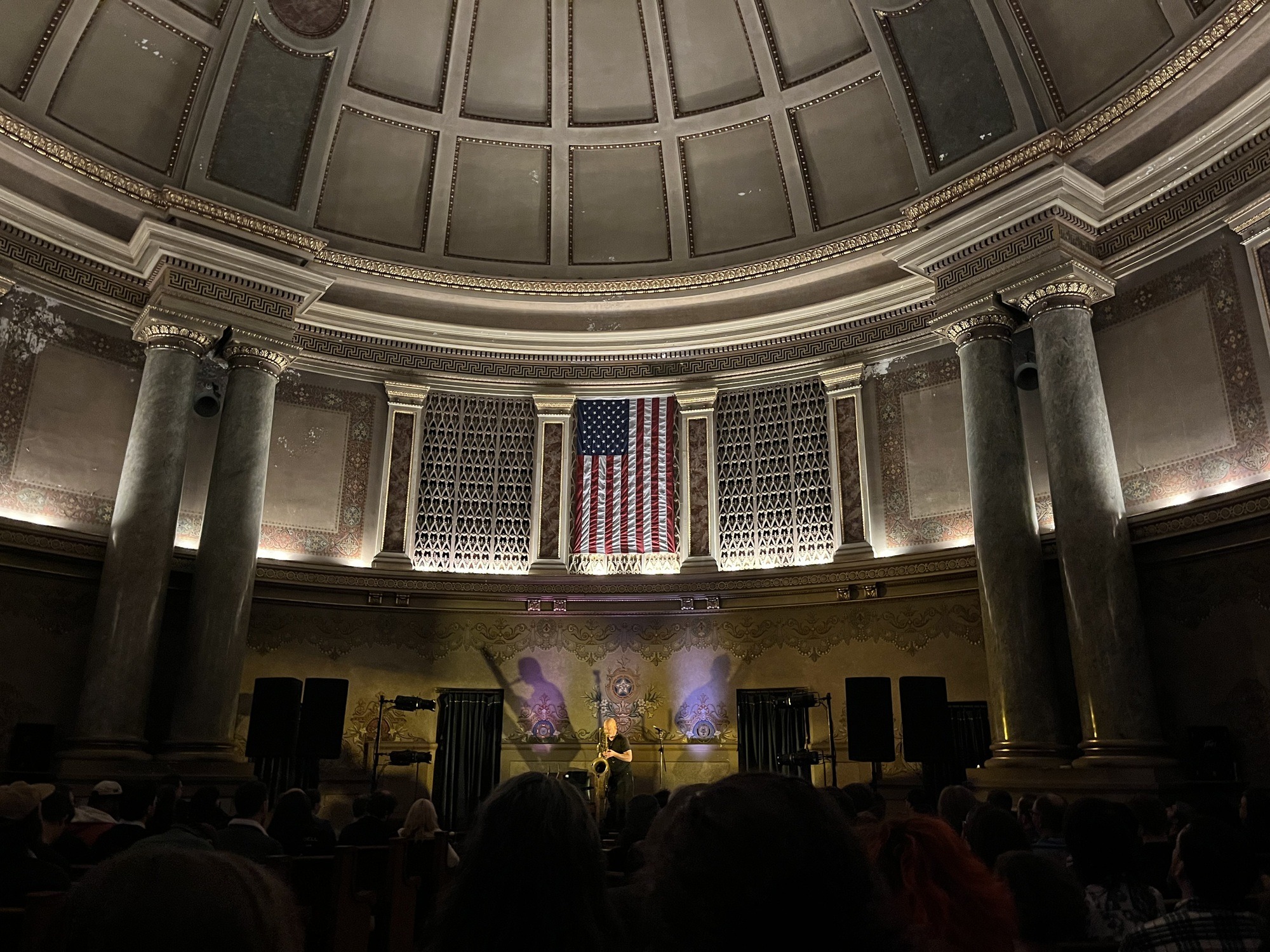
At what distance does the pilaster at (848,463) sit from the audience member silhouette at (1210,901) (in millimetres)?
10850

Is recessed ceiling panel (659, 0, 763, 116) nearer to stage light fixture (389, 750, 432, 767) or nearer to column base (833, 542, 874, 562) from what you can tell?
column base (833, 542, 874, 562)

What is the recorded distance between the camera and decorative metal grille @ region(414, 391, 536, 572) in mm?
15477

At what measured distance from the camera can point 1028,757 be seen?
10547mm

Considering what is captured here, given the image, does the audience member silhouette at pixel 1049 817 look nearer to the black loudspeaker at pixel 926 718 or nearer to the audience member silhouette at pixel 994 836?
the audience member silhouette at pixel 994 836

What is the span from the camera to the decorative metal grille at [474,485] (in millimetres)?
15477

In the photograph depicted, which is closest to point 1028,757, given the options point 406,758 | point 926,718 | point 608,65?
point 926,718

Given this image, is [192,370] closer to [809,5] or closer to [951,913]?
[809,5]

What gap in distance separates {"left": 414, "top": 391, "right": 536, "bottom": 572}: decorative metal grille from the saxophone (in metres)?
3.21

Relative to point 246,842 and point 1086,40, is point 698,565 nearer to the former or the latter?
point 1086,40

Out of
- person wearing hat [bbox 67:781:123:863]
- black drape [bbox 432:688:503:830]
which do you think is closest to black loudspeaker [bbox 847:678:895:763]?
black drape [bbox 432:688:503:830]

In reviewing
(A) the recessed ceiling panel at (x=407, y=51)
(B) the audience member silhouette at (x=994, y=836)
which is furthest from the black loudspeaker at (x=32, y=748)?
(B) the audience member silhouette at (x=994, y=836)

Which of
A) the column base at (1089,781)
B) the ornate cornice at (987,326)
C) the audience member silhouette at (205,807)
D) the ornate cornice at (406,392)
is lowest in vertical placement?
the audience member silhouette at (205,807)

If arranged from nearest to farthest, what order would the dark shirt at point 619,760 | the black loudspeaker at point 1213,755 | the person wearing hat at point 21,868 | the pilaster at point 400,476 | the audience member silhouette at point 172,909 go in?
the audience member silhouette at point 172,909
the person wearing hat at point 21,868
the black loudspeaker at point 1213,755
the dark shirt at point 619,760
the pilaster at point 400,476

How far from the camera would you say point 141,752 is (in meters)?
11.2
